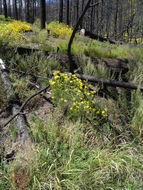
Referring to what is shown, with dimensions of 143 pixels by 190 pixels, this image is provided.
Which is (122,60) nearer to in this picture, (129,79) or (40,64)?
(129,79)

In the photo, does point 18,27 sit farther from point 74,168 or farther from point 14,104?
point 74,168

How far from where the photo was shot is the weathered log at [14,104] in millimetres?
2689

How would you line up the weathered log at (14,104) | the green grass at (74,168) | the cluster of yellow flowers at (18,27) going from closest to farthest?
1. the green grass at (74,168)
2. the weathered log at (14,104)
3. the cluster of yellow flowers at (18,27)

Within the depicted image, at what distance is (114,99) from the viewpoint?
4.01m

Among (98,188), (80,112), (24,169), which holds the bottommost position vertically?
(98,188)

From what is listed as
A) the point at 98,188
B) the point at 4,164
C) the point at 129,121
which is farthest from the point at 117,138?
the point at 4,164

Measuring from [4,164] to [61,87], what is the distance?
1534mm

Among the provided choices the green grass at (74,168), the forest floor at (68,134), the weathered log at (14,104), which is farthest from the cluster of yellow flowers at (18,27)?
the green grass at (74,168)

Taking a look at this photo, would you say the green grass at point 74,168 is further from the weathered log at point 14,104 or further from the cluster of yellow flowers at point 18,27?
the cluster of yellow flowers at point 18,27

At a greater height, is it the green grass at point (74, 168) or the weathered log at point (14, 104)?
the weathered log at point (14, 104)

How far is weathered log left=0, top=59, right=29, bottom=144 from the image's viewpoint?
269cm

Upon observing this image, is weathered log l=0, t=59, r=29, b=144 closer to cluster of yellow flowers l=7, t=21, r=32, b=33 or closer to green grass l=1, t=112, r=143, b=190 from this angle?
green grass l=1, t=112, r=143, b=190

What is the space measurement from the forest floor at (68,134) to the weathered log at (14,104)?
7 cm

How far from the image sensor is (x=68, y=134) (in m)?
2.62
